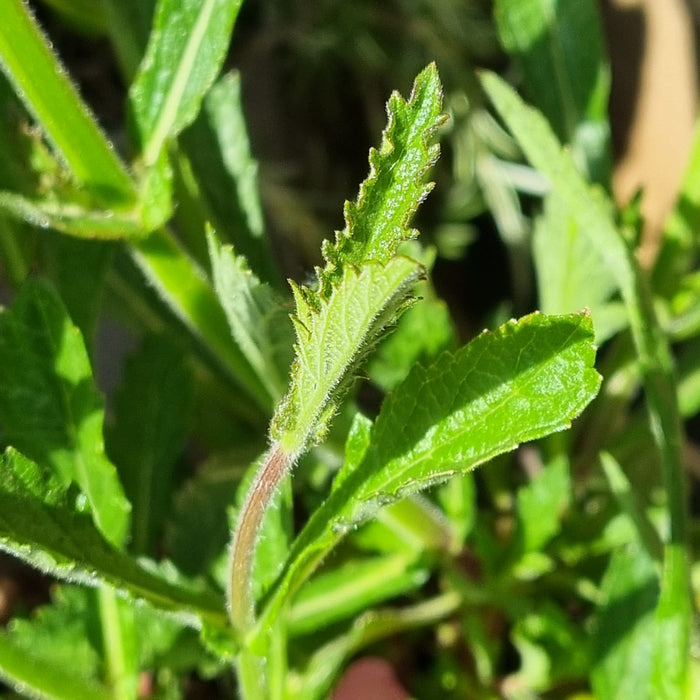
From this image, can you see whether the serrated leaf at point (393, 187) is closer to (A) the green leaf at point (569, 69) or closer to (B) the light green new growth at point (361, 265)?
(B) the light green new growth at point (361, 265)

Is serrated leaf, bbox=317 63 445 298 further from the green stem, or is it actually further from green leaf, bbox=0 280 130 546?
the green stem

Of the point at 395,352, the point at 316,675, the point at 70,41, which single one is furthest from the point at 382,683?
the point at 70,41

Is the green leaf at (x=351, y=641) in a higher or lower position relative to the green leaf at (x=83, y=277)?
lower

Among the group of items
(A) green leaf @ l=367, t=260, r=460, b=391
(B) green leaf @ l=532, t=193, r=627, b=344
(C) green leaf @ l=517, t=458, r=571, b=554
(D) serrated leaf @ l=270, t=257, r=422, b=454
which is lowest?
(C) green leaf @ l=517, t=458, r=571, b=554

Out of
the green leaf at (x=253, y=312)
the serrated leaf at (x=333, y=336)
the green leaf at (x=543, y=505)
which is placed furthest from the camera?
the green leaf at (x=543, y=505)

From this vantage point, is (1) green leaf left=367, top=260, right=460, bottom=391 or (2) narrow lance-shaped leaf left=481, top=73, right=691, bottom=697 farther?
(1) green leaf left=367, top=260, right=460, bottom=391

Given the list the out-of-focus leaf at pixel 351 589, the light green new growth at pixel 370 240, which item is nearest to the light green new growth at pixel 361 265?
the light green new growth at pixel 370 240

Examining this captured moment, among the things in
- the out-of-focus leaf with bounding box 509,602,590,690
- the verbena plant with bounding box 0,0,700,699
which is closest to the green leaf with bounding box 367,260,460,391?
the verbena plant with bounding box 0,0,700,699
